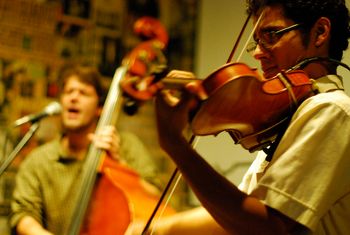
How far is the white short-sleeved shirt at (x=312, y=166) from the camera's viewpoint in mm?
775

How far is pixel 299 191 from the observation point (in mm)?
784

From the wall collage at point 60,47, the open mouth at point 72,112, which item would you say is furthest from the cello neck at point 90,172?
the wall collage at point 60,47

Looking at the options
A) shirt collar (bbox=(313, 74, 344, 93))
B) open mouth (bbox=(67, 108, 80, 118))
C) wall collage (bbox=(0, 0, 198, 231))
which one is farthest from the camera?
wall collage (bbox=(0, 0, 198, 231))

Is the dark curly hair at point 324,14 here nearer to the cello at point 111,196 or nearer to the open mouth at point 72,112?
the cello at point 111,196

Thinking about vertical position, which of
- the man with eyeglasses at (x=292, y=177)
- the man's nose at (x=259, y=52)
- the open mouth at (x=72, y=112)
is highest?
the man's nose at (x=259, y=52)

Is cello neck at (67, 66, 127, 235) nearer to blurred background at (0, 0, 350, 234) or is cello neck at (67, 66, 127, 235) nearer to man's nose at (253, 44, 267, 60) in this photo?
blurred background at (0, 0, 350, 234)

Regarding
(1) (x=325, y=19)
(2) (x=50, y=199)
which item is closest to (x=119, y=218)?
(2) (x=50, y=199)

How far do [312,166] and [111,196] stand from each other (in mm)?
1027

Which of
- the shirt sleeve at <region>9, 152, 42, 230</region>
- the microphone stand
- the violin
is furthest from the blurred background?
the violin

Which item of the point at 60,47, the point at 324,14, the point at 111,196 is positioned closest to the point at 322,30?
the point at 324,14

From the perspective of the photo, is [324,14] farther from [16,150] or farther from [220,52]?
[220,52]

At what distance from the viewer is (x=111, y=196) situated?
1712 mm

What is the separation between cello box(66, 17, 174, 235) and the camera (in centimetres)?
163

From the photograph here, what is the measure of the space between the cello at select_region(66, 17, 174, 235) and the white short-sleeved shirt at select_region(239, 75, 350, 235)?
82 cm
